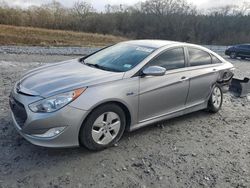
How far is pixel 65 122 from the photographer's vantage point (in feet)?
10.7

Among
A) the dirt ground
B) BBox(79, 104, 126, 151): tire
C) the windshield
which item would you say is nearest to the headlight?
BBox(79, 104, 126, 151): tire

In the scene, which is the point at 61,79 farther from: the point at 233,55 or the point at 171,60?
the point at 233,55

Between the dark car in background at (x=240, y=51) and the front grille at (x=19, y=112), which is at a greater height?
the front grille at (x=19, y=112)

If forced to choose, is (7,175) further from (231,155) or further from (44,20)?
(44,20)

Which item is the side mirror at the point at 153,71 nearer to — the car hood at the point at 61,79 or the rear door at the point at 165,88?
the rear door at the point at 165,88

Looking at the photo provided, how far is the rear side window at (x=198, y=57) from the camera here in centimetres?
486

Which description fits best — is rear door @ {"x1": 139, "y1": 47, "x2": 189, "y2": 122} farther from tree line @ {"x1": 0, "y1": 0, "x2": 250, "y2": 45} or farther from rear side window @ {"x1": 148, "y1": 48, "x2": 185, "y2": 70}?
tree line @ {"x1": 0, "y1": 0, "x2": 250, "y2": 45}

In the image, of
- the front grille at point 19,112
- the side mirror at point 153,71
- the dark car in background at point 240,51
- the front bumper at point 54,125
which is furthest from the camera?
the dark car in background at point 240,51

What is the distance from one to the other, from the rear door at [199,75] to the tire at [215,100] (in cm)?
20

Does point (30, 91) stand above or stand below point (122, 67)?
below

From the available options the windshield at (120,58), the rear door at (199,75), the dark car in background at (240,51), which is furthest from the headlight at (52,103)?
the dark car in background at (240,51)

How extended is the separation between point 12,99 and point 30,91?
451 mm

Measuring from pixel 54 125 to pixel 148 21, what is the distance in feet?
164

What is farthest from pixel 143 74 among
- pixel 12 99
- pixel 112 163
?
pixel 12 99
